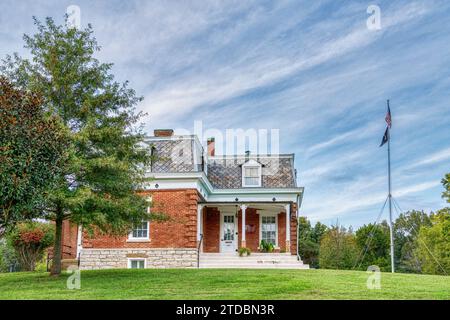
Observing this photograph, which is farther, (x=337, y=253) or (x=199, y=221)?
(x=337, y=253)

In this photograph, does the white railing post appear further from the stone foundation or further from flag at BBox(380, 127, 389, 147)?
flag at BBox(380, 127, 389, 147)

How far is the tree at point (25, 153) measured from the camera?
13500 millimetres

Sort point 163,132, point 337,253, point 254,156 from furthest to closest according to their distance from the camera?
point 337,253
point 254,156
point 163,132

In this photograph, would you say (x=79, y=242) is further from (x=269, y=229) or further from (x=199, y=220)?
(x=269, y=229)

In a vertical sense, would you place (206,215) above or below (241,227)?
above

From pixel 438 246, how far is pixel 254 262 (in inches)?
854

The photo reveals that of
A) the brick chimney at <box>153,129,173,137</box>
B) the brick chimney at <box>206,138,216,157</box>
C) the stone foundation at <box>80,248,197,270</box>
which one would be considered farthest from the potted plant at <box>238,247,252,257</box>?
the brick chimney at <box>206,138,216,157</box>

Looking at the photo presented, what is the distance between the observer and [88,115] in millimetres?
17125

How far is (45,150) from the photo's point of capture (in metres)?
14.4

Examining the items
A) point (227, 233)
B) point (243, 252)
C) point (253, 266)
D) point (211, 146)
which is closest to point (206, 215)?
point (227, 233)

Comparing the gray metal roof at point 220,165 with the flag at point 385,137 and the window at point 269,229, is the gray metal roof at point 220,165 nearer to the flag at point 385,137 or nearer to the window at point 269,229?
the window at point 269,229

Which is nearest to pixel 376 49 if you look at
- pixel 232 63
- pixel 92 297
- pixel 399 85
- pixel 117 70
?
pixel 399 85

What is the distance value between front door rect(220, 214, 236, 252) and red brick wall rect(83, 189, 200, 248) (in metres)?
4.40
